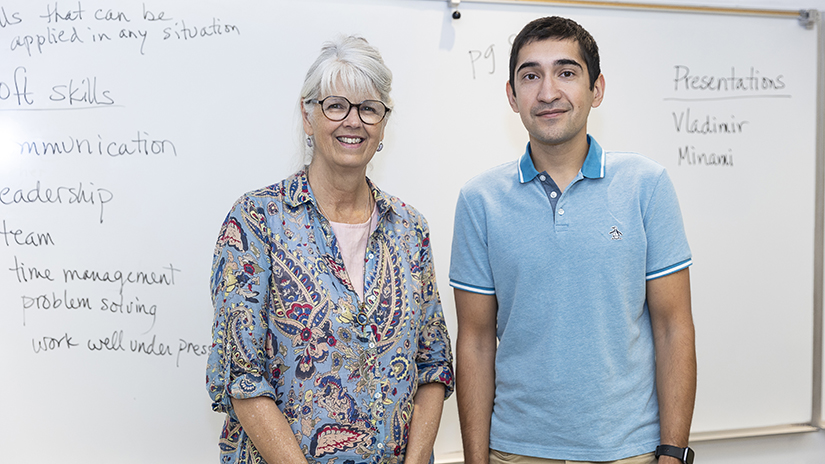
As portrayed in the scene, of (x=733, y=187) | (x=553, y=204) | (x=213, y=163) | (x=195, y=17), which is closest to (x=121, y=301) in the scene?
(x=213, y=163)

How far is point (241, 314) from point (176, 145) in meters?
0.88

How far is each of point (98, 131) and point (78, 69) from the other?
0.58 feet

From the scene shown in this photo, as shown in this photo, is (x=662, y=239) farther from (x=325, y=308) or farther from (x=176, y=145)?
(x=176, y=145)

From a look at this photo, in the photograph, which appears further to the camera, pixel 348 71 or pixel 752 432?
pixel 752 432

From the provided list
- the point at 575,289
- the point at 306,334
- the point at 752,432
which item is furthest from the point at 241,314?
the point at 752,432

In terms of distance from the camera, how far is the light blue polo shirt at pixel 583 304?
3.89ft

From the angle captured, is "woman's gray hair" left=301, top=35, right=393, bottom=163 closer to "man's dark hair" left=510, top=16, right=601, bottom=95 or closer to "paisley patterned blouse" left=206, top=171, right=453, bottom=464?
"paisley patterned blouse" left=206, top=171, right=453, bottom=464

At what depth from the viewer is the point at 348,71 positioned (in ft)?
3.81

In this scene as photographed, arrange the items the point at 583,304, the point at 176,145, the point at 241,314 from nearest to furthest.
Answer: the point at 241,314 → the point at 583,304 → the point at 176,145

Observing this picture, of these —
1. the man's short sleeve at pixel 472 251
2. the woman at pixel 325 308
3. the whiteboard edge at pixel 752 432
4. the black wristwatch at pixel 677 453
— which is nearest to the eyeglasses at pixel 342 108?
the woman at pixel 325 308

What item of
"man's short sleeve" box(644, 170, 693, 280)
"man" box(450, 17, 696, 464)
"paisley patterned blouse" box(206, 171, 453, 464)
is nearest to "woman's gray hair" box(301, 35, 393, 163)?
"paisley patterned blouse" box(206, 171, 453, 464)

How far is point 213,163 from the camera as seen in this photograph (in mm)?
1784

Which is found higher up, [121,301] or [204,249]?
[204,249]

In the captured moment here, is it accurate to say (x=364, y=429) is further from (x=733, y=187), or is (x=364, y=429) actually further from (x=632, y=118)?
(x=733, y=187)
